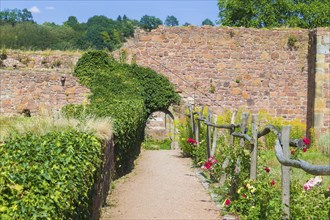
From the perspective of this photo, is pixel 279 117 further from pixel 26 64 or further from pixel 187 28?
pixel 26 64

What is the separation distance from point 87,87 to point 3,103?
277 cm

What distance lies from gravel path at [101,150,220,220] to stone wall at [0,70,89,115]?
17.3 ft

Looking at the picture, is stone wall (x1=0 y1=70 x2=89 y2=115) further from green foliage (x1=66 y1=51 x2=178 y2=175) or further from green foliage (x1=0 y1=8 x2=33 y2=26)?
green foliage (x1=0 y1=8 x2=33 y2=26)

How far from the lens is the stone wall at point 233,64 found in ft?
57.5

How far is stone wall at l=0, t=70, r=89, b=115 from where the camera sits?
16.3 m

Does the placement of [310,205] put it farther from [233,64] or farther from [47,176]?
[233,64]

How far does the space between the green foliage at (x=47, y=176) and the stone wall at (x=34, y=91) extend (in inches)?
419

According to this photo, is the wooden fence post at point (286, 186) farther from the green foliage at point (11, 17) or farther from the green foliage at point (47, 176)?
the green foliage at point (11, 17)

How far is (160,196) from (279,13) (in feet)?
75.5

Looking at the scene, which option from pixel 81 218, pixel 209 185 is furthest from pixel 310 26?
pixel 81 218

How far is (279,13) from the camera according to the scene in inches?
1160

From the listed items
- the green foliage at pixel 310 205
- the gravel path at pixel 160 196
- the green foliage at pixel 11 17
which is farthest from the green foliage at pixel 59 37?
the green foliage at pixel 310 205

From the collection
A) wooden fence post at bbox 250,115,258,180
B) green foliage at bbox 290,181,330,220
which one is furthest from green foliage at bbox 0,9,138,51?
green foliage at bbox 290,181,330,220

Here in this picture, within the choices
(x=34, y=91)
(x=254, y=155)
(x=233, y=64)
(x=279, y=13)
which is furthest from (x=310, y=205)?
(x=279, y=13)
